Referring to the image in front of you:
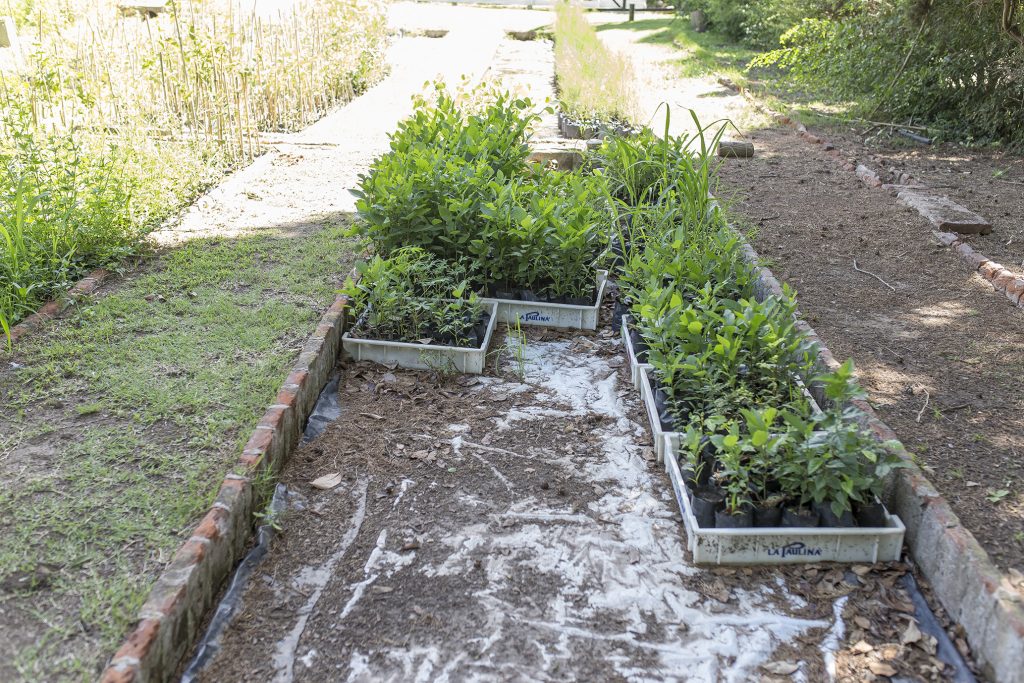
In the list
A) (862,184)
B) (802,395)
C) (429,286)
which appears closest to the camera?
(802,395)

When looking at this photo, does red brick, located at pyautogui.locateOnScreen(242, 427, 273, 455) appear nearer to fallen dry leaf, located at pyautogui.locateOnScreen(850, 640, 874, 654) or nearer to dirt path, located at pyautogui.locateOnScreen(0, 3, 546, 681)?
dirt path, located at pyautogui.locateOnScreen(0, 3, 546, 681)

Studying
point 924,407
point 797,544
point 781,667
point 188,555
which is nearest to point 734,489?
point 797,544

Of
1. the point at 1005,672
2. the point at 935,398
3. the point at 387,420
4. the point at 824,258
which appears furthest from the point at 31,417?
the point at 824,258

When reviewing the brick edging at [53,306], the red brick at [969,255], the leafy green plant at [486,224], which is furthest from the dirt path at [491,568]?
the red brick at [969,255]

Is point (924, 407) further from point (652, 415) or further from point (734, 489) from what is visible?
point (734, 489)

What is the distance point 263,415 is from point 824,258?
388cm

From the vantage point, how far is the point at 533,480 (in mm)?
3510

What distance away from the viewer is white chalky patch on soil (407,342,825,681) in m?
2.63

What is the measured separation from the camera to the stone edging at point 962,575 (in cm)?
241

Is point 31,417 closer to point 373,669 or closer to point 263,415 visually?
point 263,415

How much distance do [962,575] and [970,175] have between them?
6.31 m

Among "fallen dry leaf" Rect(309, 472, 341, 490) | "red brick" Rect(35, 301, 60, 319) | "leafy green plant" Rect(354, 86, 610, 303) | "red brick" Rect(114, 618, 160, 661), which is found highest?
"leafy green plant" Rect(354, 86, 610, 303)

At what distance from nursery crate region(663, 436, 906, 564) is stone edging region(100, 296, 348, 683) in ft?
5.13

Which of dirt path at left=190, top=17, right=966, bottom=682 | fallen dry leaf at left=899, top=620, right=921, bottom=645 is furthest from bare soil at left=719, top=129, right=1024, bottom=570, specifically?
dirt path at left=190, top=17, right=966, bottom=682
